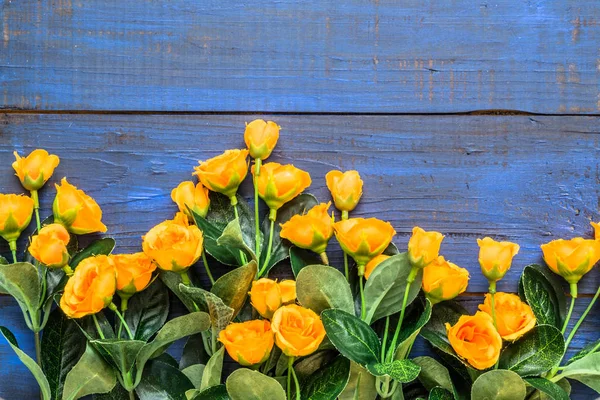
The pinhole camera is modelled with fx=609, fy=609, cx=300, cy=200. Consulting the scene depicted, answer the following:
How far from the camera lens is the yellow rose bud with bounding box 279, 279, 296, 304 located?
617 millimetres

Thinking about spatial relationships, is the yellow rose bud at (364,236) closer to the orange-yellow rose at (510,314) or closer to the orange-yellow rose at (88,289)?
the orange-yellow rose at (510,314)

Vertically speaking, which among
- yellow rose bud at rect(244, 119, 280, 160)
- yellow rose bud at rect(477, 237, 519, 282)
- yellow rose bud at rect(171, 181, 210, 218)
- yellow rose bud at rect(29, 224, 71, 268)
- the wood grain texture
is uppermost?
the wood grain texture

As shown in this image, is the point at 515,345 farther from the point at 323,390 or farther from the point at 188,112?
the point at 188,112

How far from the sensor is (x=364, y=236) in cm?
59

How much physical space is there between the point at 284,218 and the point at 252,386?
0.18 m

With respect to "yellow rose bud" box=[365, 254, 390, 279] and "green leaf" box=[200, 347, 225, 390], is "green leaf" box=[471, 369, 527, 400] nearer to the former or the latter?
"yellow rose bud" box=[365, 254, 390, 279]

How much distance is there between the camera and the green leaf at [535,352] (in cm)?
59

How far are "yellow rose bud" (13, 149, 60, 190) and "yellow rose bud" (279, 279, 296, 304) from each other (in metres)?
0.28

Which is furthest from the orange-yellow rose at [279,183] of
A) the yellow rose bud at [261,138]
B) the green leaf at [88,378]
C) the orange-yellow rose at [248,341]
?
the green leaf at [88,378]

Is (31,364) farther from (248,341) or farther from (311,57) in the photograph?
(311,57)

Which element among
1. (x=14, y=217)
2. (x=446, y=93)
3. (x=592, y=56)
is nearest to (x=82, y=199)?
(x=14, y=217)

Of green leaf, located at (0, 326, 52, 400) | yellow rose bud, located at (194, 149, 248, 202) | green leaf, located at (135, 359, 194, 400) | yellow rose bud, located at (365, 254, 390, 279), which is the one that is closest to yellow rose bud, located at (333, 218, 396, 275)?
yellow rose bud, located at (365, 254, 390, 279)

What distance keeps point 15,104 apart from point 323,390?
45 cm

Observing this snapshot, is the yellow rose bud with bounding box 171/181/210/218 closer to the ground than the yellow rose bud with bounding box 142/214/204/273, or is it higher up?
higher up
